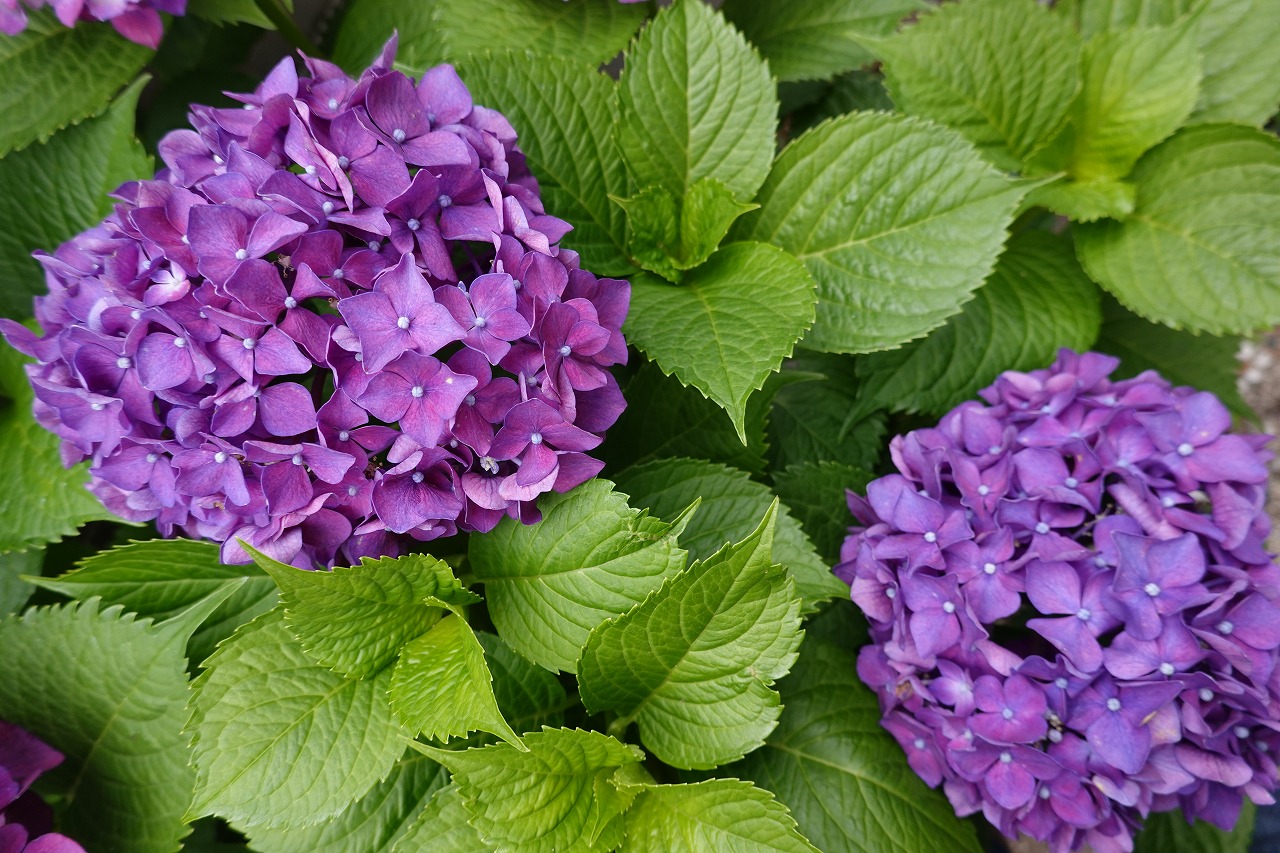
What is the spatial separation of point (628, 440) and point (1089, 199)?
610 millimetres

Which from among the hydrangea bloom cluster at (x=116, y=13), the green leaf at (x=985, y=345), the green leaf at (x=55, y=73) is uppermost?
the hydrangea bloom cluster at (x=116, y=13)

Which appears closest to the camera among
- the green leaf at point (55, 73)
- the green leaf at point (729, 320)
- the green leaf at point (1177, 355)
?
the green leaf at point (729, 320)

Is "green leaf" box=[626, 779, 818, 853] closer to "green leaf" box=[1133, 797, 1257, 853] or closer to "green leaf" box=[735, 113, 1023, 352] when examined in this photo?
"green leaf" box=[735, 113, 1023, 352]

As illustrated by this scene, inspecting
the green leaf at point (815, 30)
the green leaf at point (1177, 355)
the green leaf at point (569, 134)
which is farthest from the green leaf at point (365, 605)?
the green leaf at point (1177, 355)

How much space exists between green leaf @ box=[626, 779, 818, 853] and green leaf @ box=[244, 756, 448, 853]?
21 centimetres

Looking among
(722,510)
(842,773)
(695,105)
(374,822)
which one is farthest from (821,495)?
(374,822)

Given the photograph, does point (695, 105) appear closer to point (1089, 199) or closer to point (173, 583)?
point (1089, 199)

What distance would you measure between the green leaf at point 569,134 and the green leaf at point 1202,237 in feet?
1.91

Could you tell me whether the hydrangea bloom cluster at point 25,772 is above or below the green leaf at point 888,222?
below

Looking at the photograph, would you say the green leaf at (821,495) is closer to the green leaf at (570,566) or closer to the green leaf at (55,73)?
the green leaf at (570,566)

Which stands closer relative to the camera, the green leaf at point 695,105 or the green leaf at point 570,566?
the green leaf at point 570,566

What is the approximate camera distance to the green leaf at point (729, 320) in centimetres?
76

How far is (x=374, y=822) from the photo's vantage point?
0.83 metres

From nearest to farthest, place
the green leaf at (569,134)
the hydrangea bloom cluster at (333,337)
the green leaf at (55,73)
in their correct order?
the hydrangea bloom cluster at (333,337), the green leaf at (569,134), the green leaf at (55,73)
